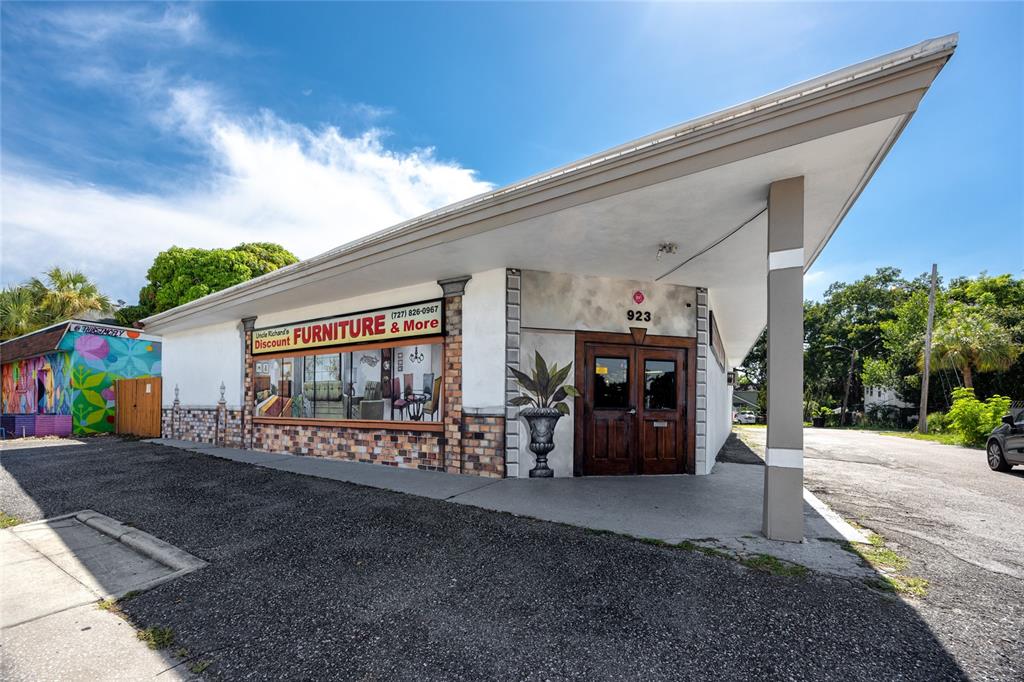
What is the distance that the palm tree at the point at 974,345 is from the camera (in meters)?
19.6

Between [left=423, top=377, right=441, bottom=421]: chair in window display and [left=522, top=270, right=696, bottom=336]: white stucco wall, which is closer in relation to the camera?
[left=522, top=270, right=696, bottom=336]: white stucco wall

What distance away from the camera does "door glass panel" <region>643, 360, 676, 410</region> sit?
790cm

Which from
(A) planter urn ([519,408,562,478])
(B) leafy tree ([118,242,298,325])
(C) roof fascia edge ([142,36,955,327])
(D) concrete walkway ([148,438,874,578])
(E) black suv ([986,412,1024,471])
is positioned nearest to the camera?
(C) roof fascia edge ([142,36,955,327])

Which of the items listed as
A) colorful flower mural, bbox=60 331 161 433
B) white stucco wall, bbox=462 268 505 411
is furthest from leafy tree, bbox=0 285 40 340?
white stucco wall, bbox=462 268 505 411

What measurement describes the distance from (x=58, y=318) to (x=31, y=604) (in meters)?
29.0

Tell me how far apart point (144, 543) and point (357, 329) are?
5335 mm

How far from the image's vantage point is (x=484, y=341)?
Answer: 7.67m

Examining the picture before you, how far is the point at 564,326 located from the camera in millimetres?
7652

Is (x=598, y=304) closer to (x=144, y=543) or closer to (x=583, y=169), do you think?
(x=583, y=169)

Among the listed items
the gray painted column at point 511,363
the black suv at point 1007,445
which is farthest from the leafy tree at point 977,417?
the gray painted column at point 511,363

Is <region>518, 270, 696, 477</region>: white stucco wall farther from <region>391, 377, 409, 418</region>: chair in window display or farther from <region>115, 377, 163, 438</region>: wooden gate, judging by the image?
<region>115, 377, 163, 438</region>: wooden gate

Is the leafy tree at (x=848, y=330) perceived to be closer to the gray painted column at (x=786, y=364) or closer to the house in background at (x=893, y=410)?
the house in background at (x=893, y=410)

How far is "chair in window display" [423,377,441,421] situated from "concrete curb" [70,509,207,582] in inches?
167

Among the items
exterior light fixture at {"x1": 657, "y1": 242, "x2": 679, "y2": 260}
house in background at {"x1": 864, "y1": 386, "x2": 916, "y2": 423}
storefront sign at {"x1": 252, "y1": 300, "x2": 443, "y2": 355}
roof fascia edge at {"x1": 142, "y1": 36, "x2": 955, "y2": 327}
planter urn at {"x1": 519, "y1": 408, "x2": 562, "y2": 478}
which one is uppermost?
roof fascia edge at {"x1": 142, "y1": 36, "x2": 955, "y2": 327}
